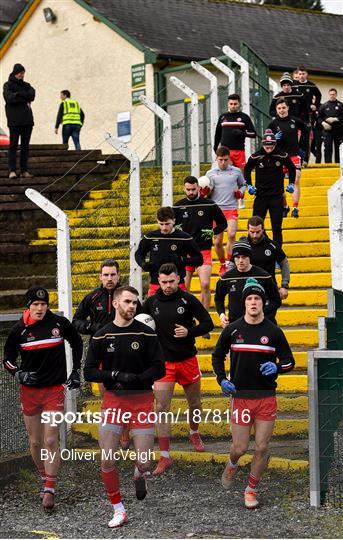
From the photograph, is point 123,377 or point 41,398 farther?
point 41,398

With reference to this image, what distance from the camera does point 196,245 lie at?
12.7m

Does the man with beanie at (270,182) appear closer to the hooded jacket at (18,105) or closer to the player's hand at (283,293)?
the player's hand at (283,293)

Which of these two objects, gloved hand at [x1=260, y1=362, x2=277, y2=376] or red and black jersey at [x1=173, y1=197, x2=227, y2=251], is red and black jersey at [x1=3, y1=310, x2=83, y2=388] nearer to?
gloved hand at [x1=260, y1=362, x2=277, y2=376]

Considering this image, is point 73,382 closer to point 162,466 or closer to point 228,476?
point 162,466

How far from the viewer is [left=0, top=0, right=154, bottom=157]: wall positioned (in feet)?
94.1

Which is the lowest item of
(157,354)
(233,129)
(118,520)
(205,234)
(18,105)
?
(118,520)

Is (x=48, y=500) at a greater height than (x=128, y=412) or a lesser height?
lesser

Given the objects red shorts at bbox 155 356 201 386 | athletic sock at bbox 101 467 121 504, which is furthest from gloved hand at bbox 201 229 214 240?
athletic sock at bbox 101 467 121 504

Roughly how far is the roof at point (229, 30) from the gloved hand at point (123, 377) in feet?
61.7

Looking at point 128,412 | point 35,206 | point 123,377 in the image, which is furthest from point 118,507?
point 35,206

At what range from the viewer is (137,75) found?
28.2 metres

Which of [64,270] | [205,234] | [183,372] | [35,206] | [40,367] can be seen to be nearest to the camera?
[40,367]

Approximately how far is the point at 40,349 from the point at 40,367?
15 centimetres

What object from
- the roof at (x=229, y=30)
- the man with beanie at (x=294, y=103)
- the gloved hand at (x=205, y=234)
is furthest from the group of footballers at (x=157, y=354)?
the roof at (x=229, y=30)
